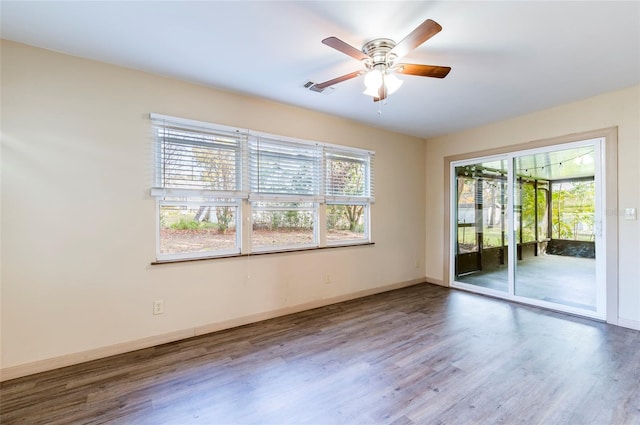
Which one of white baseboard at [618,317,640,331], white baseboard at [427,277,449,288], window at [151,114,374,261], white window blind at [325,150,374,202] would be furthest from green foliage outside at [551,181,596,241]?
window at [151,114,374,261]

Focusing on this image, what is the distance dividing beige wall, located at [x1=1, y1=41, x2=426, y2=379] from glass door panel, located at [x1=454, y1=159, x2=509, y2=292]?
126 inches

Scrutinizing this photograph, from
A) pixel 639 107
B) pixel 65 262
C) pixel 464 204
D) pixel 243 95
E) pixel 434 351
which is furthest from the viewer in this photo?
pixel 464 204

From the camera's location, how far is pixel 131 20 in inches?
77.1

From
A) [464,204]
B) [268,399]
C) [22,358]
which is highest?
[464,204]

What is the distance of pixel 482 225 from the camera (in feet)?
14.8

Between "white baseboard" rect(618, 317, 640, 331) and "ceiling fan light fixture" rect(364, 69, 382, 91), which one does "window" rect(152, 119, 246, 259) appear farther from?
"white baseboard" rect(618, 317, 640, 331)

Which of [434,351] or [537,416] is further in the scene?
[434,351]

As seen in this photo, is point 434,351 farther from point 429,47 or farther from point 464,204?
point 464,204

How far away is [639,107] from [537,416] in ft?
10.8

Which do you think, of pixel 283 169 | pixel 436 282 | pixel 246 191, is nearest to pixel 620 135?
pixel 436 282

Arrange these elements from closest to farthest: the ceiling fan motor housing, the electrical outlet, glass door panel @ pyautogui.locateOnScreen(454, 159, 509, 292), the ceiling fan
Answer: the ceiling fan
the ceiling fan motor housing
the electrical outlet
glass door panel @ pyautogui.locateOnScreen(454, 159, 509, 292)

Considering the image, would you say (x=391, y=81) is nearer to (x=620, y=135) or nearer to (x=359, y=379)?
(x=359, y=379)

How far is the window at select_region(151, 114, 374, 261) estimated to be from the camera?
282cm

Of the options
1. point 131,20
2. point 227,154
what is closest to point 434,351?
point 227,154
